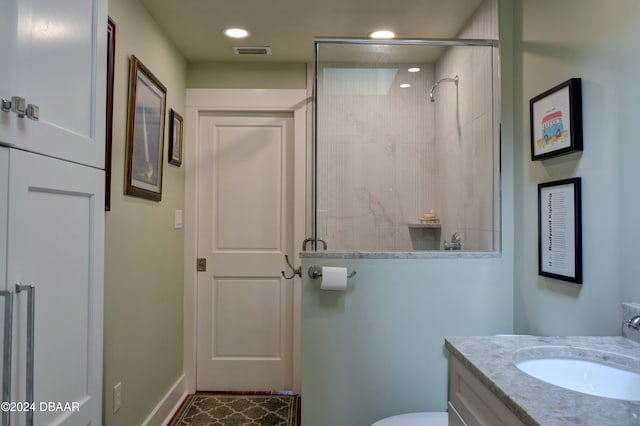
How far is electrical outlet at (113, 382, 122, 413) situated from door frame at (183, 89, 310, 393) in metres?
0.94

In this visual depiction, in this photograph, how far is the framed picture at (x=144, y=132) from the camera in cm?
187

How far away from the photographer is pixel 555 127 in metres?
1.49

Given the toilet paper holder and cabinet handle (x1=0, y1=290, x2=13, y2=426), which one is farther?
the toilet paper holder

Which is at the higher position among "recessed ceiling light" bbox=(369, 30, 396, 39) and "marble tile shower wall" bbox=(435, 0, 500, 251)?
"recessed ceiling light" bbox=(369, 30, 396, 39)

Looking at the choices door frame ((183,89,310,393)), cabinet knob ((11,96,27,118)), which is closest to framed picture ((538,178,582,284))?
door frame ((183,89,310,393))

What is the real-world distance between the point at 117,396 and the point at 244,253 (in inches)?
48.9

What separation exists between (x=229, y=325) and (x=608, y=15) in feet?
8.79

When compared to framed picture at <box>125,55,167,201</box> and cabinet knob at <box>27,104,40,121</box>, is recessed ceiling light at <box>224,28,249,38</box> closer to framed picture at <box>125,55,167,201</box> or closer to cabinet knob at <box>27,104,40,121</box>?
framed picture at <box>125,55,167,201</box>

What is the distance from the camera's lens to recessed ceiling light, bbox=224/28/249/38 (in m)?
2.29

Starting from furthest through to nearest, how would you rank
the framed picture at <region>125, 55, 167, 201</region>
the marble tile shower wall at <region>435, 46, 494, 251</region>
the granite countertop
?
the marble tile shower wall at <region>435, 46, 494, 251</region>, the framed picture at <region>125, 55, 167, 201</region>, the granite countertop

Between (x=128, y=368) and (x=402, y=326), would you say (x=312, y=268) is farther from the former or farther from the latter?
(x=128, y=368)

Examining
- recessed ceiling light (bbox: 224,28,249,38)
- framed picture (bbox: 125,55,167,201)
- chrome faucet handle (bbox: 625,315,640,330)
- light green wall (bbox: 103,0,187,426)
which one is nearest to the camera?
chrome faucet handle (bbox: 625,315,640,330)

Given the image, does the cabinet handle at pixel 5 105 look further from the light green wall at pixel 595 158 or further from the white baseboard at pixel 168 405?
the white baseboard at pixel 168 405

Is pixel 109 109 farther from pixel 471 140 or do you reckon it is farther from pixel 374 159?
pixel 471 140
